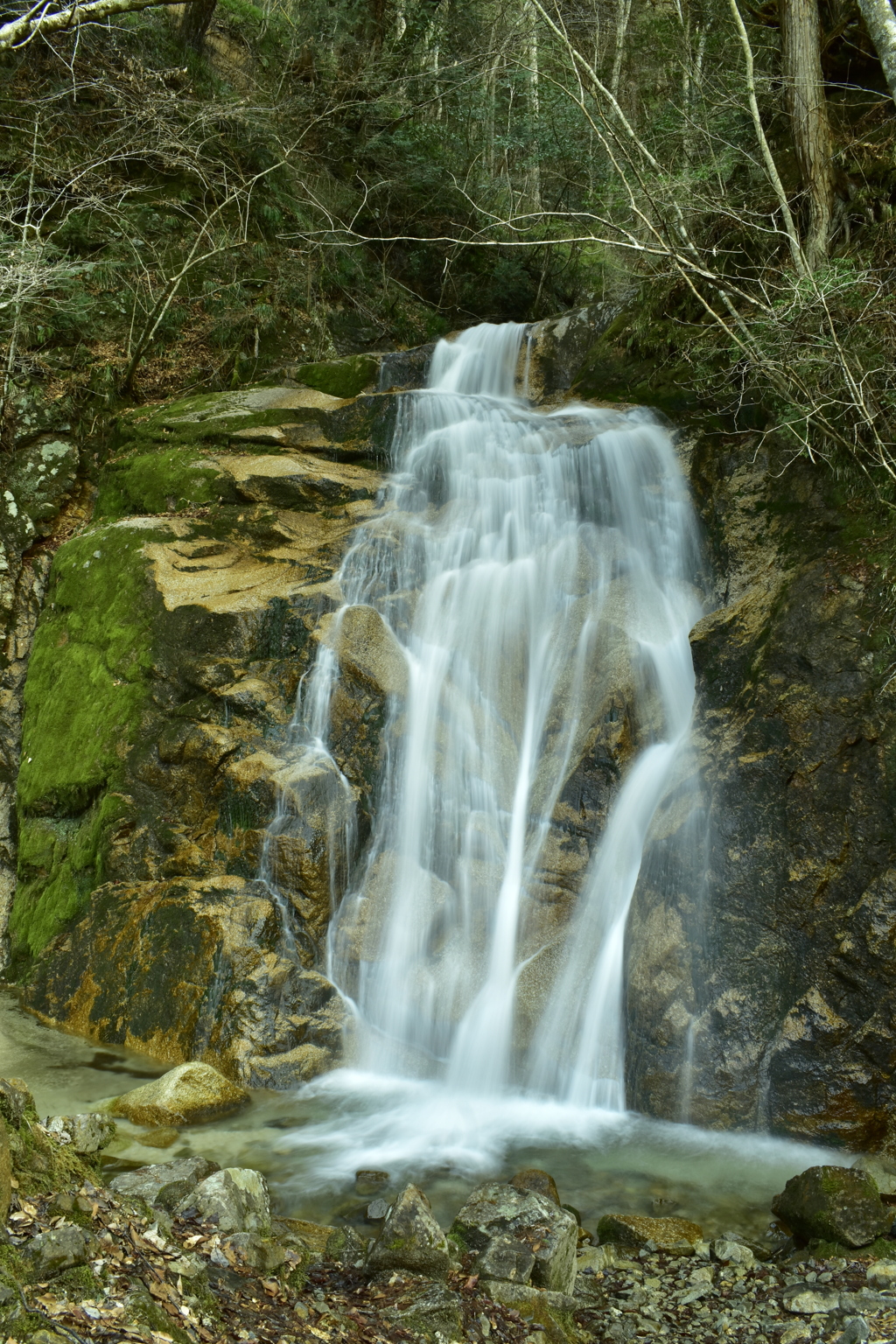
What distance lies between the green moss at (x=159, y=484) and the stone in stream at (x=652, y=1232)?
24.4 feet

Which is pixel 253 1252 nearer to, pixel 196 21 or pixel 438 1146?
pixel 438 1146

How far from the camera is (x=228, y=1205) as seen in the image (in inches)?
147

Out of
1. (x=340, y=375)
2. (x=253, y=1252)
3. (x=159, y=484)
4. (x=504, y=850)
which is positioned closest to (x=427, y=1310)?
(x=253, y=1252)

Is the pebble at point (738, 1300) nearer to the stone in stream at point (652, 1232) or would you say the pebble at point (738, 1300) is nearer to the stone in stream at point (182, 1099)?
the stone in stream at point (652, 1232)

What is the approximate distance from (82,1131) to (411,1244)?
1857mm

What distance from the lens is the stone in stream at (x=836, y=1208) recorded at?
4203 millimetres

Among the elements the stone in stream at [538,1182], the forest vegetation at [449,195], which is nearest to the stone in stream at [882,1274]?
the stone in stream at [538,1182]

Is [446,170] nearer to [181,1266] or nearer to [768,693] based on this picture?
[768,693]

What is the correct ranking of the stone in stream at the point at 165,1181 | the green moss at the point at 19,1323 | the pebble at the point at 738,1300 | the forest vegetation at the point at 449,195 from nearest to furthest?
the green moss at the point at 19,1323 → the pebble at the point at 738,1300 → the stone in stream at the point at 165,1181 → the forest vegetation at the point at 449,195

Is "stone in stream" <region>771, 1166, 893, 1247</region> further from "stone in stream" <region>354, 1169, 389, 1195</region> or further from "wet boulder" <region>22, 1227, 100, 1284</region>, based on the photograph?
"wet boulder" <region>22, 1227, 100, 1284</region>

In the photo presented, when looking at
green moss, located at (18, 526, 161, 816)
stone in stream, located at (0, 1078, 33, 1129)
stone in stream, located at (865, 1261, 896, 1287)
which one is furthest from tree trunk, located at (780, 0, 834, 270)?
stone in stream, located at (0, 1078, 33, 1129)

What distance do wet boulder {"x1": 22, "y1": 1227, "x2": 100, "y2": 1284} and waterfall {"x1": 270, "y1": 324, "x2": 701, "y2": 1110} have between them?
159 inches

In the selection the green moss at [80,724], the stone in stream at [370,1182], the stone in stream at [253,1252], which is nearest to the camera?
the stone in stream at [253,1252]

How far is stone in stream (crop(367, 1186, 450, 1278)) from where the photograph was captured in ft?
12.2
